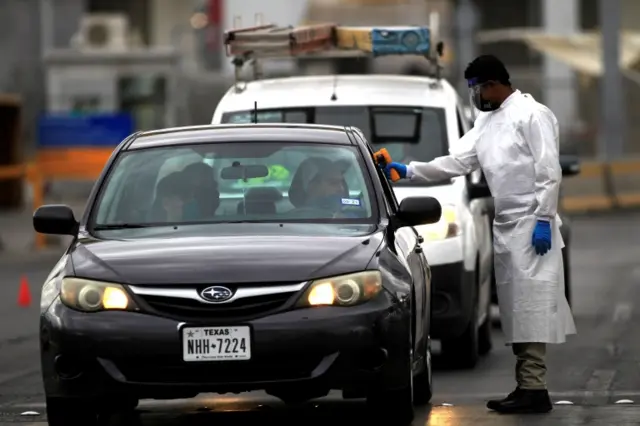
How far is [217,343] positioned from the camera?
28.1 feet

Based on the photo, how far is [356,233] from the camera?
9266mm

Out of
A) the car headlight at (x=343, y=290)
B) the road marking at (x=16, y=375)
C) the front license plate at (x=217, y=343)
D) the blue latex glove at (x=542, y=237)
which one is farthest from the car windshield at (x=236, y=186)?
the road marking at (x=16, y=375)

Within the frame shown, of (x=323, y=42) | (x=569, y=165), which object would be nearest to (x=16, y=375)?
(x=323, y=42)

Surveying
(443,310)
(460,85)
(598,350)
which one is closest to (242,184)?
(443,310)

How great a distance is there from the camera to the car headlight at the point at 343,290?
28.3 feet

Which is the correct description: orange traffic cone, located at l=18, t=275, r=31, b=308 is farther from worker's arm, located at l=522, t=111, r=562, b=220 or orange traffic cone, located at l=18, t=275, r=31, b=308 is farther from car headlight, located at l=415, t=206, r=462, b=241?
worker's arm, located at l=522, t=111, r=562, b=220

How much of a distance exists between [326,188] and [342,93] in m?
3.81

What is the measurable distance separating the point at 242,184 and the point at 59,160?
831 inches

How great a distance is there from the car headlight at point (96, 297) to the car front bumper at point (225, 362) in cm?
4

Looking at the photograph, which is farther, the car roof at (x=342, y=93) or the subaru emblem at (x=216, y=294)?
the car roof at (x=342, y=93)

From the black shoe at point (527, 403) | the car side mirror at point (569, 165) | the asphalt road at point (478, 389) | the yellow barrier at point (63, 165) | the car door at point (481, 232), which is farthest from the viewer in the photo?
the yellow barrier at point (63, 165)

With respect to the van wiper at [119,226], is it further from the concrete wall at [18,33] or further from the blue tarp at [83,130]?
the concrete wall at [18,33]

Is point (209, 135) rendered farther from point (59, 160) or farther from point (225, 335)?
point (59, 160)

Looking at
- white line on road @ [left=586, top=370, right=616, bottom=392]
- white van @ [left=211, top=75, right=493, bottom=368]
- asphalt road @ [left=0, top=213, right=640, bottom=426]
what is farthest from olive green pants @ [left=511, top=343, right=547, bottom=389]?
white van @ [left=211, top=75, right=493, bottom=368]
